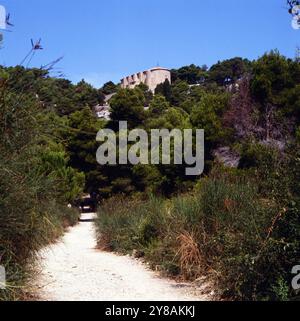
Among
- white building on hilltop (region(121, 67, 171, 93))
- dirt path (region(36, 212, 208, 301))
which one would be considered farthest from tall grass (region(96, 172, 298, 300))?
white building on hilltop (region(121, 67, 171, 93))

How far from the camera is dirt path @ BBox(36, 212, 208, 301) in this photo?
6960mm

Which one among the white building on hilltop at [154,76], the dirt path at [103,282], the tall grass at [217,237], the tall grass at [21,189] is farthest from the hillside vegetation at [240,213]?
the white building on hilltop at [154,76]

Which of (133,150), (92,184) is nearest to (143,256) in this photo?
(133,150)

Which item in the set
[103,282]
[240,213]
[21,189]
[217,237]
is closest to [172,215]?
[103,282]

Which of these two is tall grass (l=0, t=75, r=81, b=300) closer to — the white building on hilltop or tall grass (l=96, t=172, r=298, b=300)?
tall grass (l=96, t=172, r=298, b=300)

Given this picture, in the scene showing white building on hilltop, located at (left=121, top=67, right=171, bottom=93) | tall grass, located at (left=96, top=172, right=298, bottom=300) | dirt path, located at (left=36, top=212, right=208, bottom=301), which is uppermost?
white building on hilltop, located at (left=121, top=67, right=171, bottom=93)

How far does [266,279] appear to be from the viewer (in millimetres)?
5984

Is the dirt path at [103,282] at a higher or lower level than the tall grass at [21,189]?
lower

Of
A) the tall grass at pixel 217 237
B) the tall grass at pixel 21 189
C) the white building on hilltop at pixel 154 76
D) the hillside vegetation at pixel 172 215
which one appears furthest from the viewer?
the white building on hilltop at pixel 154 76

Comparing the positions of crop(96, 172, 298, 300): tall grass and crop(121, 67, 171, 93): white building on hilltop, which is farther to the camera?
crop(121, 67, 171, 93): white building on hilltop

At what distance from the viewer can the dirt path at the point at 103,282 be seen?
6.96 metres

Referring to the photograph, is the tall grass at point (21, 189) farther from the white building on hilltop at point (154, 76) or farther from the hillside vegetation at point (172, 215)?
the white building on hilltop at point (154, 76)
